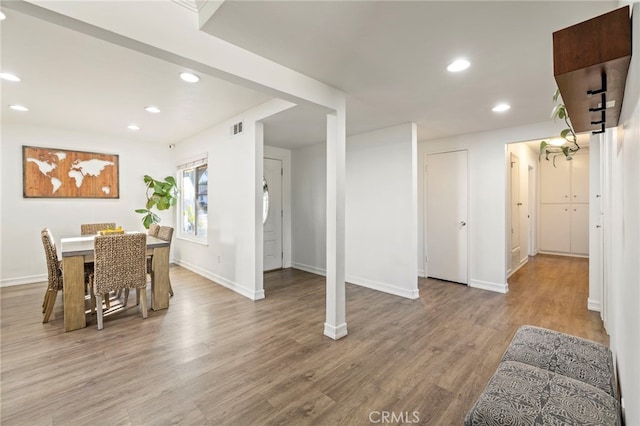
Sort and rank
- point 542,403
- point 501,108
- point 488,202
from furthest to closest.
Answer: point 488,202 → point 501,108 → point 542,403

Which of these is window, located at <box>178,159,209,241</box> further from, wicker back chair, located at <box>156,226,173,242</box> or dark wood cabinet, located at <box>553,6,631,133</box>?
dark wood cabinet, located at <box>553,6,631,133</box>

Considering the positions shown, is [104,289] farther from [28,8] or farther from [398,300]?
[398,300]

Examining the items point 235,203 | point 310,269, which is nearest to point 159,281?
point 235,203

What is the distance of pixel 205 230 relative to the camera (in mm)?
5051

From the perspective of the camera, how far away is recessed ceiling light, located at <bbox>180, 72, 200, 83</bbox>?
2664mm

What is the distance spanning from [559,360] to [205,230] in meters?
4.89

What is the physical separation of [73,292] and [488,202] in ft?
17.5

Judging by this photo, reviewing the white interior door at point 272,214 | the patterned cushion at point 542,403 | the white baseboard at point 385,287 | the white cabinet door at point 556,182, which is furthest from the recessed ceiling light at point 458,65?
the white cabinet door at point 556,182

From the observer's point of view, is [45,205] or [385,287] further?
[45,205]

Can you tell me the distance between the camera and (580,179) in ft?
20.9

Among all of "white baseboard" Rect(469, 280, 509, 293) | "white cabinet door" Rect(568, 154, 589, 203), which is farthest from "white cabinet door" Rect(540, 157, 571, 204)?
"white baseboard" Rect(469, 280, 509, 293)

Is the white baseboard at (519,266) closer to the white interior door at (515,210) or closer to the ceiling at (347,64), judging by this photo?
the white interior door at (515,210)

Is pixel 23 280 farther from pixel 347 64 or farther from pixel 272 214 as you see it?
pixel 347 64

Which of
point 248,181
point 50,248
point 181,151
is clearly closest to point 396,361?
point 248,181
